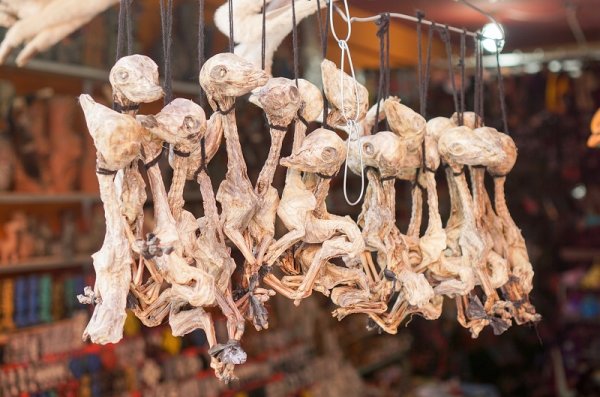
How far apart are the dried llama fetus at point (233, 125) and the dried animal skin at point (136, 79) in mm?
94

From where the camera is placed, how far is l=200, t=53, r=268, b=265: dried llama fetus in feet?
3.21

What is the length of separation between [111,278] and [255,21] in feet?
→ 2.12

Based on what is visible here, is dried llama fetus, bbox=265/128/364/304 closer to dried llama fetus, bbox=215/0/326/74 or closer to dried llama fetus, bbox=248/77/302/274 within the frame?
dried llama fetus, bbox=248/77/302/274

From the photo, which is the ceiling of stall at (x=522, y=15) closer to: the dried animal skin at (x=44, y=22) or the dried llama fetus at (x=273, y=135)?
the dried animal skin at (x=44, y=22)

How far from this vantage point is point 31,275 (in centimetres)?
313

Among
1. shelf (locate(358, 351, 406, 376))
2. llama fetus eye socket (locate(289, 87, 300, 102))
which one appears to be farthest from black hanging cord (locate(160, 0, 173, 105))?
shelf (locate(358, 351, 406, 376))

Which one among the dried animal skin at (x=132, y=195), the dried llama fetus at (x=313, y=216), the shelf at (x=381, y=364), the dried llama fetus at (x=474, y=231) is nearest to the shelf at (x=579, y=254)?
the shelf at (x=381, y=364)

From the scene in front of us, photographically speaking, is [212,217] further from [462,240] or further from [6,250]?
→ [6,250]

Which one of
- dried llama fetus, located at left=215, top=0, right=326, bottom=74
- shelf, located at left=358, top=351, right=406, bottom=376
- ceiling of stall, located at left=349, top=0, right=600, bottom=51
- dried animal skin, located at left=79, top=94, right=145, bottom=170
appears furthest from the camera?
shelf, located at left=358, top=351, right=406, bottom=376

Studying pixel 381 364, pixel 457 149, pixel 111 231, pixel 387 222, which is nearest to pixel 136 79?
pixel 111 231

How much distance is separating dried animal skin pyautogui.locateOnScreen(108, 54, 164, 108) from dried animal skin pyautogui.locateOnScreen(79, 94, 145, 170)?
0.03 m

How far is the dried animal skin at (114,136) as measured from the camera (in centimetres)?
88

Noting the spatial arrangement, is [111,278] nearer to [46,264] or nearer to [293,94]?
[293,94]

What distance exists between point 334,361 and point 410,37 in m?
1.79
